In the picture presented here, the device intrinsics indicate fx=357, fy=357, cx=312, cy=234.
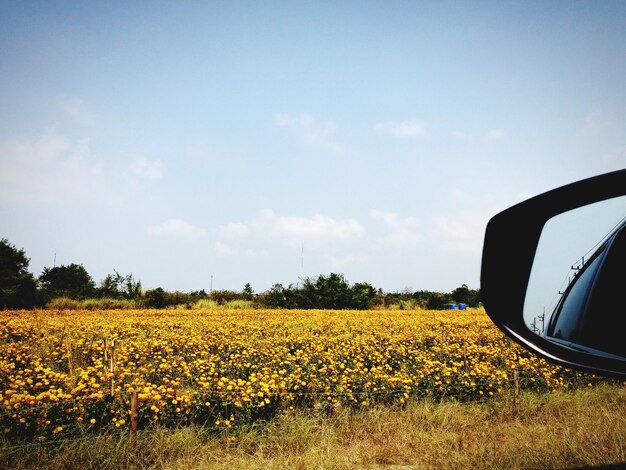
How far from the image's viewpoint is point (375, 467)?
4324 millimetres

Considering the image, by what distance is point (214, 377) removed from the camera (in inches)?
285

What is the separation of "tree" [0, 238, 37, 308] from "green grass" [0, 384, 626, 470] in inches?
1029

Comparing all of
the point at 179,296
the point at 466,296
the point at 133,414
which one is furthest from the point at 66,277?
the point at 133,414

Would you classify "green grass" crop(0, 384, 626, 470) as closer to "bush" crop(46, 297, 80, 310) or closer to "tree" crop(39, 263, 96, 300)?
"bush" crop(46, 297, 80, 310)

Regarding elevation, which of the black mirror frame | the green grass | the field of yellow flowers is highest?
the black mirror frame

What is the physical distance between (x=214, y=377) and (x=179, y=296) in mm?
26957

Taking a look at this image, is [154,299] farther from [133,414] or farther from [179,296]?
[133,414]

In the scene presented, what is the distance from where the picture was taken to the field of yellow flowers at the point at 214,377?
491 centimetres

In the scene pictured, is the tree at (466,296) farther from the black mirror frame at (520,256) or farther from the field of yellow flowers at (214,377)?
the black mirror frame at (520,256)

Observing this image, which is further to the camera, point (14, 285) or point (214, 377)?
point (14, 285)

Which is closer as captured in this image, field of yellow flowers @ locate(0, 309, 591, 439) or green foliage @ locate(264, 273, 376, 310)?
field of yellow flowers @ locate(0, 309, 591, 439)

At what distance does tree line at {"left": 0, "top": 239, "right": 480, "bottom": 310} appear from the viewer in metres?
25.2

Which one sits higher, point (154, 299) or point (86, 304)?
point (154, 299)

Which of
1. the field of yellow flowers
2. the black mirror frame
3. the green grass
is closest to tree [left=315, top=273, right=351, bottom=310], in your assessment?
the field of yellow flowers
